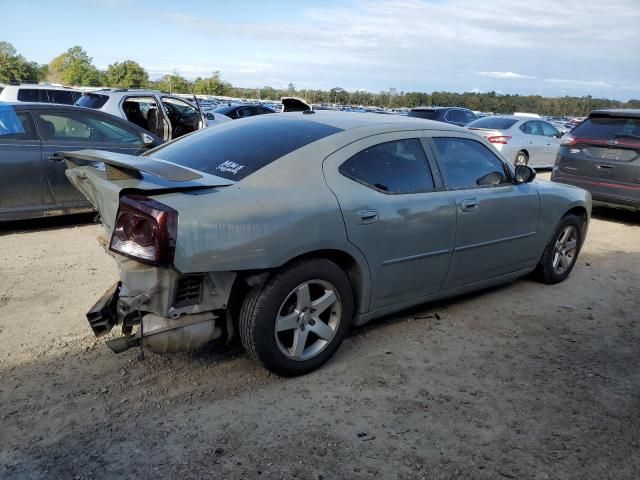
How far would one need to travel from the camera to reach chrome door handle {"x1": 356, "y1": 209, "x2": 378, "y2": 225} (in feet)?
11.1

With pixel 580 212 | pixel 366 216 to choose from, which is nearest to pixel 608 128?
pixel 580 212

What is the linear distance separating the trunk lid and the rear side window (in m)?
3.42

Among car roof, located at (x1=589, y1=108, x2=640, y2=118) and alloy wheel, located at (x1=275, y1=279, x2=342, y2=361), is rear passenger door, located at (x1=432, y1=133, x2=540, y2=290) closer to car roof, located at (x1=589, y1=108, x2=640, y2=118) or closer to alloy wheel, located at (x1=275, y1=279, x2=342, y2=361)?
alloy wheel, located at (x1=275, y1=279, x2=342, y2=361)

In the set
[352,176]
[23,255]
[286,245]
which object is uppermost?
[352,176]

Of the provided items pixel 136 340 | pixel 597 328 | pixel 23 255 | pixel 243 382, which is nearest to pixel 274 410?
pixel 243 382

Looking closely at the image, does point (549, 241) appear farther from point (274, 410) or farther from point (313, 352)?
point (274, 410)

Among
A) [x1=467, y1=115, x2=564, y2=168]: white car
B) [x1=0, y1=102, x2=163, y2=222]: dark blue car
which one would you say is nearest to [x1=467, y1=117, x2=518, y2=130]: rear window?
[x1=467, y1=115, x2=564, y2=168]: white car

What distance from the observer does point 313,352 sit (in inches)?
133

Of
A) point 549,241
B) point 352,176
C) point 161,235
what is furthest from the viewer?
point 549,241

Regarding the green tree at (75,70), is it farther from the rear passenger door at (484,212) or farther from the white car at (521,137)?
the rear passenger door at (484,212)

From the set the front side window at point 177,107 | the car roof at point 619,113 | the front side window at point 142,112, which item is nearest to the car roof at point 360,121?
the car roof at point 619,113

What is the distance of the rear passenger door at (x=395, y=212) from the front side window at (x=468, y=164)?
0.20 metres

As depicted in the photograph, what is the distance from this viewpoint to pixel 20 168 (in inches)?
237

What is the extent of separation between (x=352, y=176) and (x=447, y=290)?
133 cm
